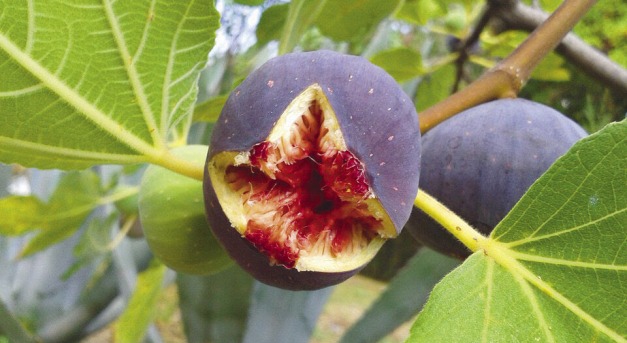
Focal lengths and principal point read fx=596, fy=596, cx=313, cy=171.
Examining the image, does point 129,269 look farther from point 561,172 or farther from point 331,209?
point 561,172

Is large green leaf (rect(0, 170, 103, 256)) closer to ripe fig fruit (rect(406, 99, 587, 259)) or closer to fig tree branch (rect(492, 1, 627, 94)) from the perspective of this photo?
ripe fig fruit (rect(406, 99, 587, 259))

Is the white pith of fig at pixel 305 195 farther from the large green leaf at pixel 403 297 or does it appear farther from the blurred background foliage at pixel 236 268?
the large green leaf at pixel 403 297

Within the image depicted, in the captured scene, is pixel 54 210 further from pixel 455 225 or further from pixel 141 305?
pixel 455 225

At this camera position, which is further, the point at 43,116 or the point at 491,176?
the point at 491,176

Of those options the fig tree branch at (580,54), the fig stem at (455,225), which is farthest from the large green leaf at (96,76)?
the fig tree branch at (580,54)

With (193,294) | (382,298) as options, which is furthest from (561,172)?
(193,294)

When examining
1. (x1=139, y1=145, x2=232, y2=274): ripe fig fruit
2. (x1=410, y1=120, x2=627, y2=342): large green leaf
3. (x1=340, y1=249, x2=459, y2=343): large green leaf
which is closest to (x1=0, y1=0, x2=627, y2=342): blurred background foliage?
(x1=340, y1=249, x2=459, y2=343): large green leaf

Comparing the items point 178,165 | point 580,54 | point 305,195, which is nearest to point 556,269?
point 305,195
